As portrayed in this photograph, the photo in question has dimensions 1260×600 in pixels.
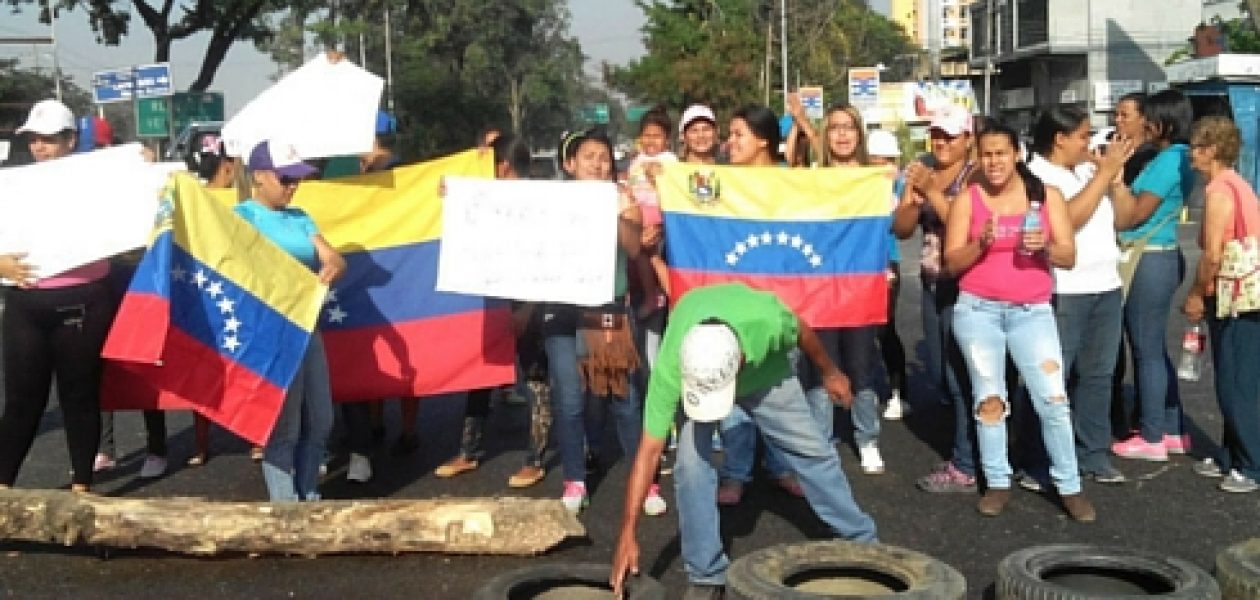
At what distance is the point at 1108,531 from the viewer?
549 centimetres

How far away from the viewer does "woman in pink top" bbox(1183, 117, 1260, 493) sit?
574cm

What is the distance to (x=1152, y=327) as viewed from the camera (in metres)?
6.39

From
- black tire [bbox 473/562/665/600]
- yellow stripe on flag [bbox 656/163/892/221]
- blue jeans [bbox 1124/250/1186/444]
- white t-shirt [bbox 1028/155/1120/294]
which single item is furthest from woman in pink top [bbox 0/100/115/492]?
blue jeans [bbox 1124/250/1186/444]

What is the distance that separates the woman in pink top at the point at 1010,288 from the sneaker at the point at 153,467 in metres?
4.18

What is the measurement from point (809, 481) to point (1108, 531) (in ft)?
5.35

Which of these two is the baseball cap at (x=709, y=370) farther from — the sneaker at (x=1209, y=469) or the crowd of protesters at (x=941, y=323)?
the sneaker at (x=1209, y=469)

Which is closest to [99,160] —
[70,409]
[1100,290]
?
[70,409]

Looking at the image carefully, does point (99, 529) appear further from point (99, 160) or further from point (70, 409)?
point (99, 160)

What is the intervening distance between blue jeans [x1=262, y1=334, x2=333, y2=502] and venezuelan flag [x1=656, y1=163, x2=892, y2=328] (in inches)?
67.0

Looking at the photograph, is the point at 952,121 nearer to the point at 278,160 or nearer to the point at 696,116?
the point at 696,116

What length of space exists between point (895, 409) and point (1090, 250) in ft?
7.23

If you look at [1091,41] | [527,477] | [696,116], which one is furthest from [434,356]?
[1091,41]

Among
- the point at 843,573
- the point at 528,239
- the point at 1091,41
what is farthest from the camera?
the point at 1091,41

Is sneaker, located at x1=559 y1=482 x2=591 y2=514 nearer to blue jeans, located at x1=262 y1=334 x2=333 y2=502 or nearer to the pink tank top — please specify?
blue jeans, located at x1=262 y1=334 x2=333 y2=502
